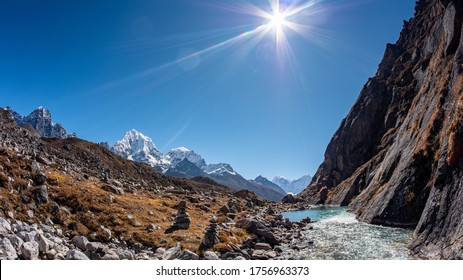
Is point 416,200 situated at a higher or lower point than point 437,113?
lower

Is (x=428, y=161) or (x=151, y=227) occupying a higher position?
(x=428, y=161)

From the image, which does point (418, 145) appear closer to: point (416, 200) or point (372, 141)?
point (416, 200)

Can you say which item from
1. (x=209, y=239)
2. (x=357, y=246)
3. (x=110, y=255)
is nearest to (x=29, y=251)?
(x=110, y=255)

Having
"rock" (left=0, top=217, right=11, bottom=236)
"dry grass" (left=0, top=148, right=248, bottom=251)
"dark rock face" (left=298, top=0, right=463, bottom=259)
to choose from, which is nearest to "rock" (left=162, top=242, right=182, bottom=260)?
"dry grass" (left=0, top=148, right=248, bottom=251)

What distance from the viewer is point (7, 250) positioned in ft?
51.2

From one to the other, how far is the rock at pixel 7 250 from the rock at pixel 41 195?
10.9 metres

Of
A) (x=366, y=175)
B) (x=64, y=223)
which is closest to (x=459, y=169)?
(x=64, y=223)

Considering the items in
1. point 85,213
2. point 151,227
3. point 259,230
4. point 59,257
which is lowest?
point 59,257

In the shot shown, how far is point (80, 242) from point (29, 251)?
595 centimetres

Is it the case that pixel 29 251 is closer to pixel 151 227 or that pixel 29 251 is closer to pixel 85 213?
pixel 85 213

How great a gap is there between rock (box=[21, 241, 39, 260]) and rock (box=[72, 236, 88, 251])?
4.98 m
